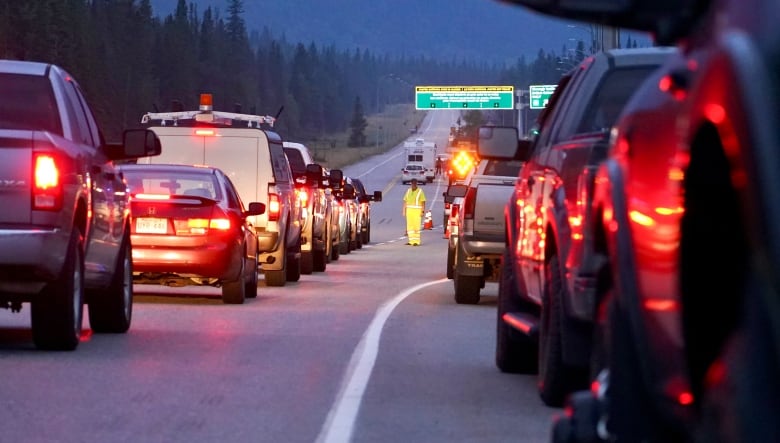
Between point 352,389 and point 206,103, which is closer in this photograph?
point 352,389

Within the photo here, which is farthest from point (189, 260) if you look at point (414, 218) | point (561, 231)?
point (414, 218)

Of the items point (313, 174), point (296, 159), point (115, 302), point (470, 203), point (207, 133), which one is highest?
point (207, 133)

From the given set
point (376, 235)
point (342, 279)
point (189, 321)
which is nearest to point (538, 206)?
point (189, 321)

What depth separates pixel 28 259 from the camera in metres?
10.9

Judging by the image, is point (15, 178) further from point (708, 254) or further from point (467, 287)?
point (467, 287)

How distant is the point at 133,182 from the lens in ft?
61.8

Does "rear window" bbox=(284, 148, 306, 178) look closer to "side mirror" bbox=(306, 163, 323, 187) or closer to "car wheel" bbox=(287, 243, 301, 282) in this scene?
"side mirror" bbox=(306, 163, 323, 187)

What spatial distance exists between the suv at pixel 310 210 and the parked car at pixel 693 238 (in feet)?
70.1

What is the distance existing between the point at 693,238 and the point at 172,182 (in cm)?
1563

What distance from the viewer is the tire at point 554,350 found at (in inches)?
340

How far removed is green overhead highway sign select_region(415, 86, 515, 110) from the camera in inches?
3656

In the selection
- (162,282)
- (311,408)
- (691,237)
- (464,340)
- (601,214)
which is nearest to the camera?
(691,237)

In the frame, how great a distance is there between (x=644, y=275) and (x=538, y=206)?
5332mm

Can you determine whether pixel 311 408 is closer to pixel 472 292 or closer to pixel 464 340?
pixel 464 340
